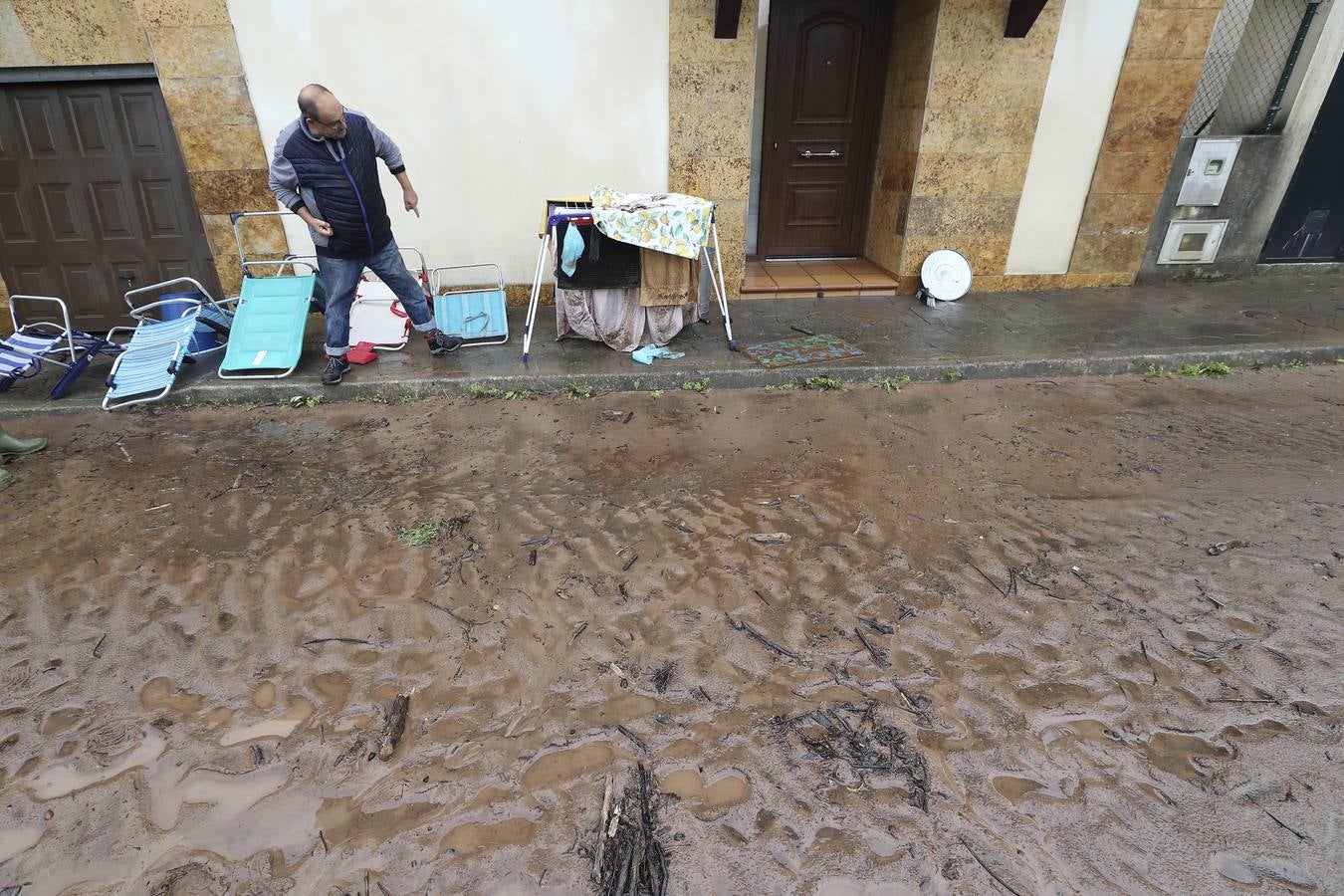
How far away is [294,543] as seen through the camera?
353 cm

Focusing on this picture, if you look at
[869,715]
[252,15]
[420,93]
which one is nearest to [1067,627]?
[869,715]

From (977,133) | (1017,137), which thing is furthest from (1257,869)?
(1017,137)

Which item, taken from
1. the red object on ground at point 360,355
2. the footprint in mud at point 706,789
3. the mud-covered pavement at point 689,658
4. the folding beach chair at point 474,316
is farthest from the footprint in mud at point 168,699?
the folding beach chair at point 474,316

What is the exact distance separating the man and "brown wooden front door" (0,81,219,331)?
88.7 inches

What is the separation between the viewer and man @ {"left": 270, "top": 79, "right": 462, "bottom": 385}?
14.3 feet

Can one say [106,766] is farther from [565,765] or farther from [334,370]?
[334,370]

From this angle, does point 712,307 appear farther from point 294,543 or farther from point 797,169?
point 294,543

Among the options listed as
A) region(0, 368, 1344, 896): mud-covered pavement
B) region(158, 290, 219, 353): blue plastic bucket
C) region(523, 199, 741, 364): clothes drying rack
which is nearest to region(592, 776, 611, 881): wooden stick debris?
region(0, 368, 1344, 896): mud-covered pavement

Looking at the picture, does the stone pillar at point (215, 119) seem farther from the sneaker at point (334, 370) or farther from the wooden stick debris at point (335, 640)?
the wooden stick debris at point (335, 640)

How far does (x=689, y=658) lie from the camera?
111 inches

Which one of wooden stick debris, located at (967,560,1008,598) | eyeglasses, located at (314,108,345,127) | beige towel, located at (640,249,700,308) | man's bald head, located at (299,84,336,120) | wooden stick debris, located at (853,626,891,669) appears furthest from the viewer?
beige towel, located at (640,249,700,308)

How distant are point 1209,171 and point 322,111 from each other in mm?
7948

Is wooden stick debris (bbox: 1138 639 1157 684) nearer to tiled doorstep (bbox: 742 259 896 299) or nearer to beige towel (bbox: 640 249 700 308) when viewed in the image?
beige towel (bbox: 640 249 700 308)

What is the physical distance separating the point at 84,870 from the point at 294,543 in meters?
1.66
